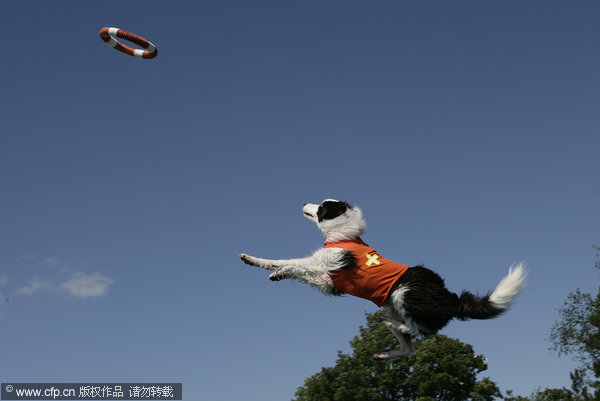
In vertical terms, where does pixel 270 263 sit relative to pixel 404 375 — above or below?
below

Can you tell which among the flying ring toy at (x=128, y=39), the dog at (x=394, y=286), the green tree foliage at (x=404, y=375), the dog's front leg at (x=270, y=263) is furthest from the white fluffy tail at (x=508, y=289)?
the green tree foliage at (x=404, y=375)

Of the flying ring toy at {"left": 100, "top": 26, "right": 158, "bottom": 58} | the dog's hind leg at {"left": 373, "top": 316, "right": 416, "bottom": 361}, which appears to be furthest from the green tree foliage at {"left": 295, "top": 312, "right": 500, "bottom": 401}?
the dog's hind leg at {"left": 373, "top": 316, "right": 416, "bottom": 361}

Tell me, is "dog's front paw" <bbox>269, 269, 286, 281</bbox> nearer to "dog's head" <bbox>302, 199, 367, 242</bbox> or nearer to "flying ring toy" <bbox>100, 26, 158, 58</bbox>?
"dog's head" <bbox>302, 199, 367, 242</bbox>

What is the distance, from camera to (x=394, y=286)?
7.82 m

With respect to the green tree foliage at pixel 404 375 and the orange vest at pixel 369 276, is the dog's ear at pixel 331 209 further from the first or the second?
the green tree foliage at pixel 404 375

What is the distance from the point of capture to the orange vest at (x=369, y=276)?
7.79 meters

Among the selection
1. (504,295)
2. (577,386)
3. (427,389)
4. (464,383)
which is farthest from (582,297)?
(504,295)

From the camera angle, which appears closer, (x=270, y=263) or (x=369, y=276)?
(x=369, y=276)

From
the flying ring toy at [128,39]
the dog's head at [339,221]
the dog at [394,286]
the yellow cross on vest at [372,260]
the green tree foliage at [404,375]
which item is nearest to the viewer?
the dog at [394,286]

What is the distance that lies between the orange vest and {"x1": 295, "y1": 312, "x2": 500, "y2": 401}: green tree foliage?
785 inches

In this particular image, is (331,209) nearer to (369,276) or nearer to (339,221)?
(339,221)

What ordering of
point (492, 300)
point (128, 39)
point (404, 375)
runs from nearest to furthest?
point (492, 300)
point (128, 39)
point (404, 375)

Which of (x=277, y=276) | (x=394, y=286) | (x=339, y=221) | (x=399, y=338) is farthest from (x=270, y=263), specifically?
(x=399, y=338)

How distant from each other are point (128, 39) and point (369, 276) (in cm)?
835
